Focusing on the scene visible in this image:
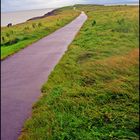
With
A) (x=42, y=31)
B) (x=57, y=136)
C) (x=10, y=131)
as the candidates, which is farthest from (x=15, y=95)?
(x=42, y=31)

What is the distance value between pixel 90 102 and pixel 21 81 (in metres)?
5.62

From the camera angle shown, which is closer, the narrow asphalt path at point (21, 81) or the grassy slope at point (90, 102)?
the grassy slope at point (90, 102)

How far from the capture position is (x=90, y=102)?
12719 mm

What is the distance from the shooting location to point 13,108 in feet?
43.3

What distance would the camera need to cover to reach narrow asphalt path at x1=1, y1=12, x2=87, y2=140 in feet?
38.9

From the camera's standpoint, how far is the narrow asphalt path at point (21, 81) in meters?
11.9

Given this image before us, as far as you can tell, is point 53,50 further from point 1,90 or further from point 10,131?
point 10,131

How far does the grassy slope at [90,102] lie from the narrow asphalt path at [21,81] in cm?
50

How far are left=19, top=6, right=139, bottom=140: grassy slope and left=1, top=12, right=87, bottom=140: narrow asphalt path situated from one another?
0.50 m

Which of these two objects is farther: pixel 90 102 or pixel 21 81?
pixel 21 81

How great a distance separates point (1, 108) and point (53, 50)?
13281 millimetres

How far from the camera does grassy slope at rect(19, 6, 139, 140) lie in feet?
34.2

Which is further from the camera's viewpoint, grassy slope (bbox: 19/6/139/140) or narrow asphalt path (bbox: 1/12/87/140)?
narrow asphalt path (bbox: 1/12/87/140)

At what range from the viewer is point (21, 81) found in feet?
56.3
